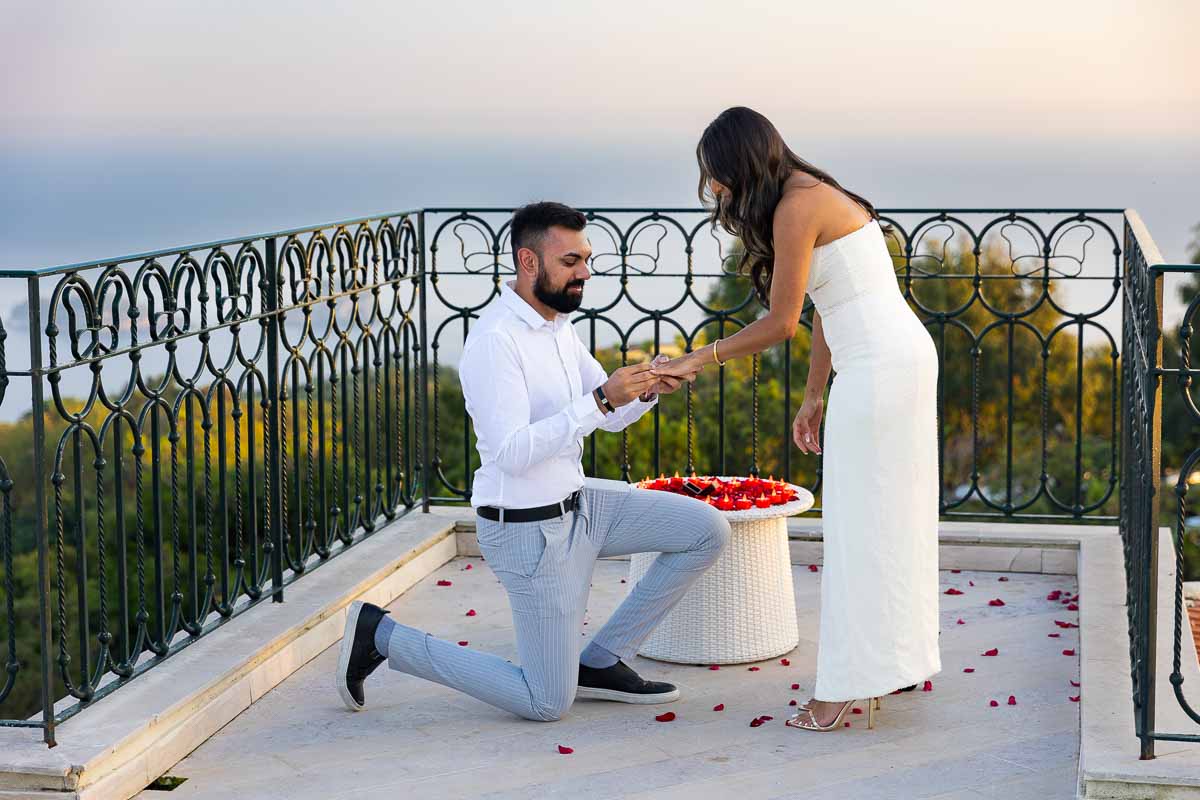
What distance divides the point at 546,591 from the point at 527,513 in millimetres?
202

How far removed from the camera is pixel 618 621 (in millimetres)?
4145

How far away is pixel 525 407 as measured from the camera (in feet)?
12.5

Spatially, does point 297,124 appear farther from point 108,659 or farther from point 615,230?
point 108,659

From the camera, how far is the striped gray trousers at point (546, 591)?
3.89 meters

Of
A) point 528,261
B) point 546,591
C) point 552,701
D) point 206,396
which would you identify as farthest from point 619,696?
point 206,396

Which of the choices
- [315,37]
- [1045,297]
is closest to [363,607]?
[1045,297]

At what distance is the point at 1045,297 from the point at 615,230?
62.9 inches

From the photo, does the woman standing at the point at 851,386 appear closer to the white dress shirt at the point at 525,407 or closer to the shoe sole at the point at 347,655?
the white dress shirt at the point at 525,407

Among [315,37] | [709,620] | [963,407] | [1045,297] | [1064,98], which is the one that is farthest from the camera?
[963,407]

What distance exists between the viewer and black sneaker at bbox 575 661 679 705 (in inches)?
162

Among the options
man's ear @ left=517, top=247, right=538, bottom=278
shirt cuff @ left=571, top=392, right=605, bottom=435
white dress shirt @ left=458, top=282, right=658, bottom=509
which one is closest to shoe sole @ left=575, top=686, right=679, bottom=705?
white dress shirt @ left=458, top=282, right=658, bottom=509

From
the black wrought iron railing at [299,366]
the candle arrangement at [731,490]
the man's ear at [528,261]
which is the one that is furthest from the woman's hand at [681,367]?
the candle arrangement at [731,490]

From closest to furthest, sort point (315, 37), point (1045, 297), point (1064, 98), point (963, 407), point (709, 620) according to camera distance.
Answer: point (709, 620) → point (1045, 297) → point (315, 37) → point (1064, 98) → point (963, 407)

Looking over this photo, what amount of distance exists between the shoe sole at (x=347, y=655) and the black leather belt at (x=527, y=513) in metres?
0.41
